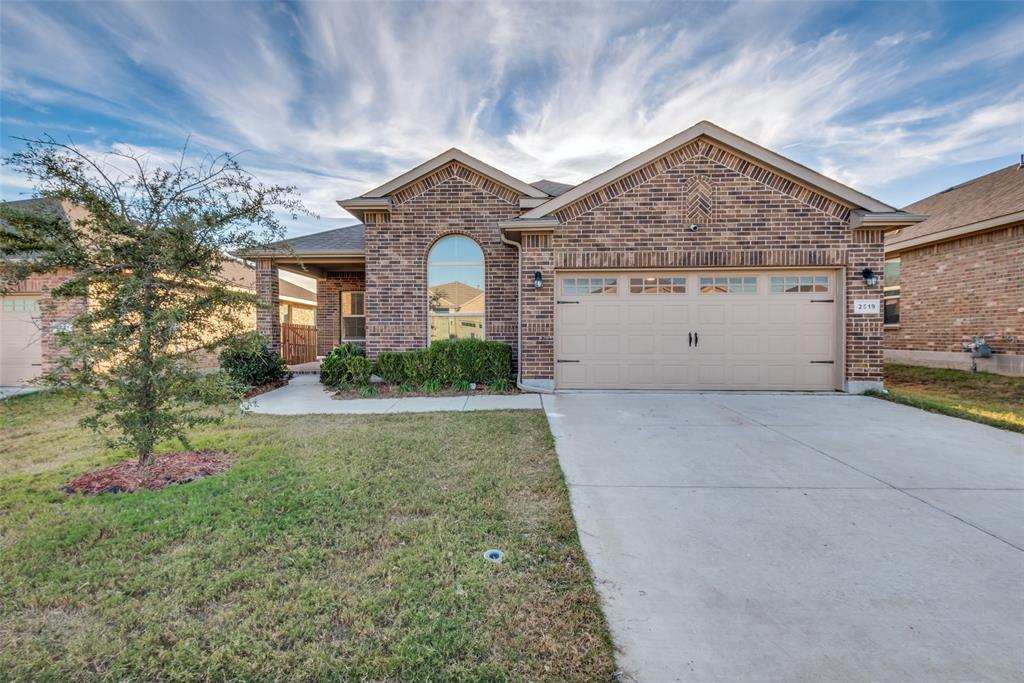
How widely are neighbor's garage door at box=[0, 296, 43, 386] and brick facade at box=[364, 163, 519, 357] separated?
8069 mm

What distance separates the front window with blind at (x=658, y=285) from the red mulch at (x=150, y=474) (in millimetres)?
7169

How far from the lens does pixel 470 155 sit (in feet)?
29.6

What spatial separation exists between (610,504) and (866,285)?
26.2 ft

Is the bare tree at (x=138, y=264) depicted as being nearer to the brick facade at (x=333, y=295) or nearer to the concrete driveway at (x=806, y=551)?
the concrete driveway at (x=806, y=551)

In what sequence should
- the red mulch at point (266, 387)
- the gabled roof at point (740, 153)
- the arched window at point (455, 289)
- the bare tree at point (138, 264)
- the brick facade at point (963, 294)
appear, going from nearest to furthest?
1. the bare tree at point (138, 264)
2. the gabled roof at point (740, 153)
3. the red mulch at point (266, 387)
4. the arched window at point (455, 289)
5. the brick facade at point (963, 294)

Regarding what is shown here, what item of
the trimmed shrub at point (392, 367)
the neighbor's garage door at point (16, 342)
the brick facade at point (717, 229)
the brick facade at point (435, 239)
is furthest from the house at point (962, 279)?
the neighbor's garage door at point (16, 342)

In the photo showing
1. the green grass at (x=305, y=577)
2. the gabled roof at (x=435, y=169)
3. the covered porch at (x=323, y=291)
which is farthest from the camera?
the covered porch at (x=323, y=291)

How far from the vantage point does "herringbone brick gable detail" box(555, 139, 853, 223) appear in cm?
802

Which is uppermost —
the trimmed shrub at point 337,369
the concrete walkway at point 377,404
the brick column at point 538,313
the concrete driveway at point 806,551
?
the brick column at point 538,313

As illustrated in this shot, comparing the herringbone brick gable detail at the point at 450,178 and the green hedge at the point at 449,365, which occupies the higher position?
the herringbone brick gable detail at the point at 450,178

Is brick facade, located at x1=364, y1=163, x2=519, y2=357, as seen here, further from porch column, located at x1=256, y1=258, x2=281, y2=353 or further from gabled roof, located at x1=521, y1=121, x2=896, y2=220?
porch column, located at x1=256, y1=258, x2=281, y2=353

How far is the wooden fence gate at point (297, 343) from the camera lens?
13620 millimetres

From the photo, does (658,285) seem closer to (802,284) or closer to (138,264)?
(802,284)

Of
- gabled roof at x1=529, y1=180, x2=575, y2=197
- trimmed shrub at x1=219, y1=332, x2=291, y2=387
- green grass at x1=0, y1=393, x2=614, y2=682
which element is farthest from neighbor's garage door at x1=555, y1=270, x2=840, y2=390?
trimmed shrub at x1=219, y1=332, x2=291, y2=387
